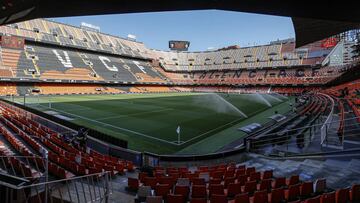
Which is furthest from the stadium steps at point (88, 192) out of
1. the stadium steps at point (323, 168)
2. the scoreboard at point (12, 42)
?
the scoreboard at point (12, 42)

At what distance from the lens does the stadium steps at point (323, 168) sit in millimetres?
8516

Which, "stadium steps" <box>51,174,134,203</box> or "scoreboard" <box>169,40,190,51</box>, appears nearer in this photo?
"stadium steps" <box>51,174,134,203</box>

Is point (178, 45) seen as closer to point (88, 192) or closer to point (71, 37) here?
point (71, 37)

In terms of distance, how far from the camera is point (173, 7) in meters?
8.70

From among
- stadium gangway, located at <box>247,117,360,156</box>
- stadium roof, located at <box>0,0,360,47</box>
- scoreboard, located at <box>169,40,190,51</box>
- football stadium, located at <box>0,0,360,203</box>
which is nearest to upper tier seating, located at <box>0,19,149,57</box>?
football stadium, located at <box>0,0,360,203</box>

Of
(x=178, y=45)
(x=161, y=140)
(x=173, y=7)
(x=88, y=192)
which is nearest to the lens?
(x=88, y=192)

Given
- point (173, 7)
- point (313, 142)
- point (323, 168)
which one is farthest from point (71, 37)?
point (323, 168)

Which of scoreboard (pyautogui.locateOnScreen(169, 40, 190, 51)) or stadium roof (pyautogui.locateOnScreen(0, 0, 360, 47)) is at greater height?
scoreboard (pyautogui.locateOnScreen(169, 40, 190, 51))

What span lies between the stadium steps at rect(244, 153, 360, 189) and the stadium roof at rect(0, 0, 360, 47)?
535 cm

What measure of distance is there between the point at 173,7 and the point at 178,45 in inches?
4143

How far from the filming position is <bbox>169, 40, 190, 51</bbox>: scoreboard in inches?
4390

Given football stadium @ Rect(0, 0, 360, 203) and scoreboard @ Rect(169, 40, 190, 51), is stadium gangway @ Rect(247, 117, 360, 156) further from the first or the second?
scoreboard @ Rect(169, 40, 190, 51)

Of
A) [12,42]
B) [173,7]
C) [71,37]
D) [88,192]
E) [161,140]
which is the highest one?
[71,37]

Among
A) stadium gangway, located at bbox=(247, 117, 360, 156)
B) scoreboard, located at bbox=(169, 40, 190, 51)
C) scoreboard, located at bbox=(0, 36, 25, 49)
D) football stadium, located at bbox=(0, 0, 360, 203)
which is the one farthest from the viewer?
scoreboard, located at bbox=(169, 40, 190, 51)
